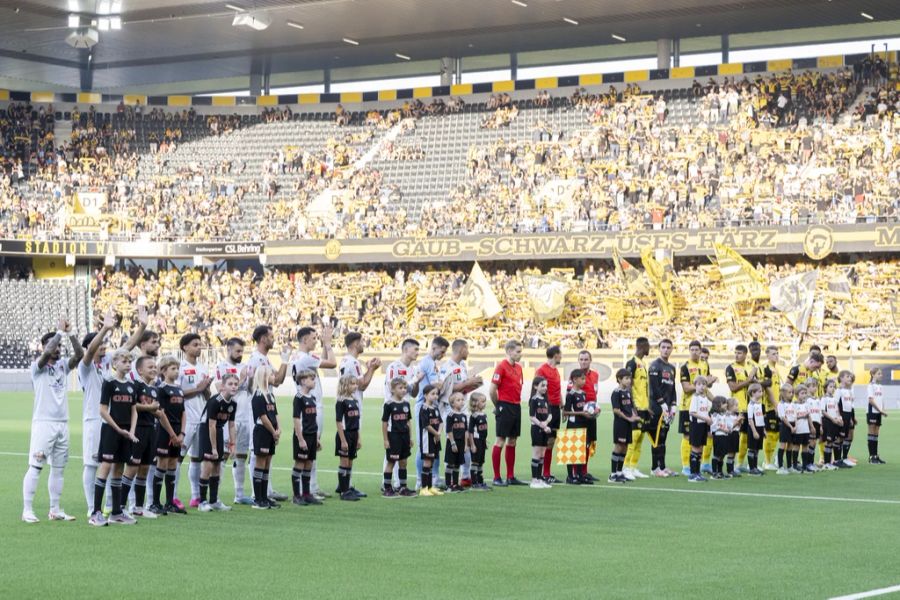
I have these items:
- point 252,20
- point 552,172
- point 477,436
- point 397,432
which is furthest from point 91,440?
point 252,20

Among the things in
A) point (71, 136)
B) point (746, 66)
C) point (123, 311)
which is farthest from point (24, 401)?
point (746, 66)

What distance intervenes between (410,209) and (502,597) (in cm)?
4571

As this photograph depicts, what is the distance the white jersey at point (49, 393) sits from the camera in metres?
13.5

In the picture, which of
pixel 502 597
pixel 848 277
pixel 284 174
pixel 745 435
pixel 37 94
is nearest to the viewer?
pixel 502 597

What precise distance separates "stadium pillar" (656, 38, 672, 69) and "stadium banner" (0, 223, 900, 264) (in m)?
12.5

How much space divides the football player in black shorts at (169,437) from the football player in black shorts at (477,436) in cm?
411

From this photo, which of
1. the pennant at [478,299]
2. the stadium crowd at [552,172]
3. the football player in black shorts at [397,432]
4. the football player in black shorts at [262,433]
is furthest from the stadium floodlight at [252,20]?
the football player in black shorts at [262,433]

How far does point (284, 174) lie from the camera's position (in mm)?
59000

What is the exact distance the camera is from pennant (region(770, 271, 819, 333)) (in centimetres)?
4272

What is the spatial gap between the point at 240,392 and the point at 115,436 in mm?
2514

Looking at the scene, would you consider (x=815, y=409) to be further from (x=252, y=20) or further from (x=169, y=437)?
(x=252, y=20)

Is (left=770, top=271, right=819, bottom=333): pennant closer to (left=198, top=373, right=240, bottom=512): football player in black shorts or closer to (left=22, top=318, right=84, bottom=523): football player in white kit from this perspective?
(left=198, top=373, right=240, bottom=512): football player in black shorts

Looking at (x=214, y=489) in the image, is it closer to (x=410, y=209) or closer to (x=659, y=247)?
(x=659, y=247)

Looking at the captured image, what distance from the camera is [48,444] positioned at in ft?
44.3
